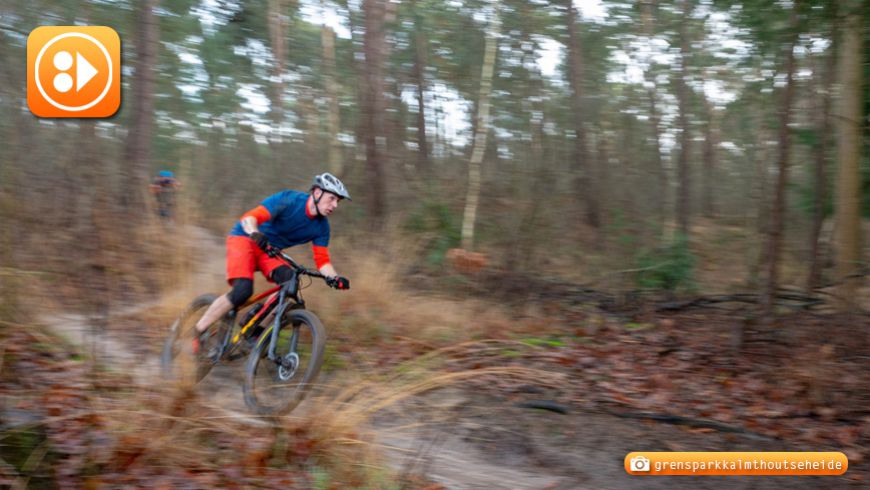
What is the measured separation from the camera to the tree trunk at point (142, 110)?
40.2ft

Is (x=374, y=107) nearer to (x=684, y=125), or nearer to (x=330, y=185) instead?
(x=684, y=125)

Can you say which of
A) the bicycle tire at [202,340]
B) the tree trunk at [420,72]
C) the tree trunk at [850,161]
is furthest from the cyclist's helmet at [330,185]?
the tree trunk at [420,72]

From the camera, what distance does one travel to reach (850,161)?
8867 mm

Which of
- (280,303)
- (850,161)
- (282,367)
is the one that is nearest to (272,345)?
(282,367)

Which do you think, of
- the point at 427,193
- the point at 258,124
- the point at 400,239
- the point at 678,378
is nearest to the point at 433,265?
the point at 400,239

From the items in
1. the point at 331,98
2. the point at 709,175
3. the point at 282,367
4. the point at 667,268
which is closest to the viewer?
the point at 282,367

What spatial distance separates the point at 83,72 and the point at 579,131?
1131 centimetres

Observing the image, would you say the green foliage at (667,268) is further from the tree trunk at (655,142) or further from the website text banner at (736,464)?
the website text banner at (736,464)

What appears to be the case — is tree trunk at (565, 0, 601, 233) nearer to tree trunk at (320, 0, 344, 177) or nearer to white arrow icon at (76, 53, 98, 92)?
tree trunk at (320, 0, 344, 177)

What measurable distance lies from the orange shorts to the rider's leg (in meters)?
0.07

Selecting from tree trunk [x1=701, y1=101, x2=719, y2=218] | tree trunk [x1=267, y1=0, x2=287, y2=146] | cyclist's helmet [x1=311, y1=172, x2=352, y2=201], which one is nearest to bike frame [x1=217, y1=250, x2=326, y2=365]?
cyclist's helmet [x1=311, y1=172, x2=352, y2=201]

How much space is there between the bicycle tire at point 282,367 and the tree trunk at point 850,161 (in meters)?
6.21

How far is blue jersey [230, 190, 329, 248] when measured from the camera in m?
6.58

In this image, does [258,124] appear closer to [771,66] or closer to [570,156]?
[570,156]
